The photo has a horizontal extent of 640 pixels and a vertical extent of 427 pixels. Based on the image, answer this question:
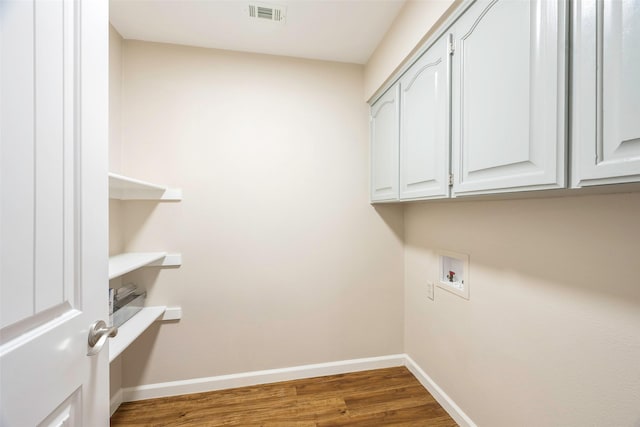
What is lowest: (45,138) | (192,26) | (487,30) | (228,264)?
(228,264)

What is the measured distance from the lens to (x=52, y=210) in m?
0.60

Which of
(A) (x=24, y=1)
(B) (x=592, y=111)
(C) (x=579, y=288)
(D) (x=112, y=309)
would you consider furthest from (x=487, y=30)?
(D) (x=112, y=309)

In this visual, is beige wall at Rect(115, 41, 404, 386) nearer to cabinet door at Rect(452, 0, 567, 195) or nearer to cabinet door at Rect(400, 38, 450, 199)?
cabinet door at Rect(400, 38, 450, 199)

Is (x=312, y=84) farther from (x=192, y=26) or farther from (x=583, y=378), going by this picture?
(x=583, y=378)

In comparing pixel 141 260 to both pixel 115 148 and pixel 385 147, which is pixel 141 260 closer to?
pixel 115 148

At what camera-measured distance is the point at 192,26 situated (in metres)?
1.65

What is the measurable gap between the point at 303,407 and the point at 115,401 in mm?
1209

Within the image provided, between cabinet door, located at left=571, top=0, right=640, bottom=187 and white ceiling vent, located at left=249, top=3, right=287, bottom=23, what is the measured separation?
4.58ft

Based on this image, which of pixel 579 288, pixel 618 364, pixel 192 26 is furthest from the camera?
pixel 192 26

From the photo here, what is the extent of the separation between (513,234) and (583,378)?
1.88ft

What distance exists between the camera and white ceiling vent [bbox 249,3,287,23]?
59.1 inches

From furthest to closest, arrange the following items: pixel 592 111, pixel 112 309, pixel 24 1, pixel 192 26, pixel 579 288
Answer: pixel 192 26 < pixel 112 309 < pixel 579 288 < pixel 592 111 < pixel 24 1

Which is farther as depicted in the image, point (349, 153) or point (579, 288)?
point (349, 153)

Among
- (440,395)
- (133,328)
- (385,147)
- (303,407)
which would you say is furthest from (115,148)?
(440,395)
